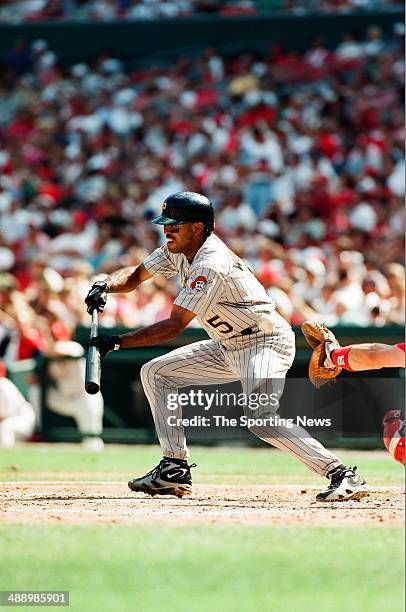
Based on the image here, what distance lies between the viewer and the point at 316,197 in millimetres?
14539

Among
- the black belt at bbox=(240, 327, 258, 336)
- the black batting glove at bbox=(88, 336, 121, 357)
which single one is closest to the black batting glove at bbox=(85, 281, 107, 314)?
the black batting glove at bbox=(88, 336, 121, 357)

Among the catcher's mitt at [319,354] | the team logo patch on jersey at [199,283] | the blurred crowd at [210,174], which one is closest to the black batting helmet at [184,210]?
the team logo patch on jersey at [199,283]

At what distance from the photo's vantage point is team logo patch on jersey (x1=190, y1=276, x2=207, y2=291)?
6387mm

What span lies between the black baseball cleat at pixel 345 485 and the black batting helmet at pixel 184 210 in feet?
5.48

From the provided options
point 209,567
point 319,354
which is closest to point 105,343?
point 319,354

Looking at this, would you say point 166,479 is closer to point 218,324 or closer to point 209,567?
point 218,324

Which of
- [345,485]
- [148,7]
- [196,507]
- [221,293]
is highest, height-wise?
[148,7]

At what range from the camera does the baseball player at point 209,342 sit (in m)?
6.42

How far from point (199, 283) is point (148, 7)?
1431 centimetres

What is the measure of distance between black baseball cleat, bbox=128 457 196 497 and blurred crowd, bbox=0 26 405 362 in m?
4.60

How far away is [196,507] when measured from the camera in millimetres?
6578

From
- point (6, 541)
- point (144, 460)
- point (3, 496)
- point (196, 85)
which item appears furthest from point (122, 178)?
point (6, 541)

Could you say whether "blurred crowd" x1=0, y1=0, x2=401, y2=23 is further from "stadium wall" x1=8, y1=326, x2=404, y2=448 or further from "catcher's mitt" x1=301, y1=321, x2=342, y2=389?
"catcher's mitt" x1=301, y1=321, x2=342, y2=389

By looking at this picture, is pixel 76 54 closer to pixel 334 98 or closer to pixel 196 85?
pixel 196 85
